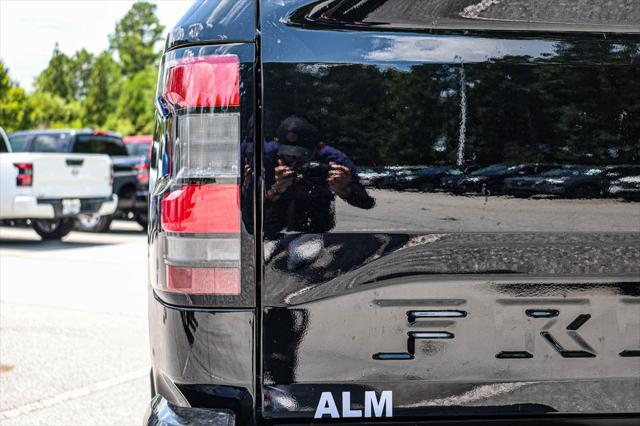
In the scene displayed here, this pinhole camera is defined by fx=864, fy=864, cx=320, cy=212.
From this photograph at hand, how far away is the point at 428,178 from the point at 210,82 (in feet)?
1.89

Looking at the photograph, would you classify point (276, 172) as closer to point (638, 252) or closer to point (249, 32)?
point (249, 32)

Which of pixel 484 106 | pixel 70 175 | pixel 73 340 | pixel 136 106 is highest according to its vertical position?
pixel 136 106

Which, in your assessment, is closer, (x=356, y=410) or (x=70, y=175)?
(x=356, y=410)

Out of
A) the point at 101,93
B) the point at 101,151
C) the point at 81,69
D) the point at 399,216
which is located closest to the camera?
the point at 399,216

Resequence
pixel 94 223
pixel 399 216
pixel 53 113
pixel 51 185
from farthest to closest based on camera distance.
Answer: pixel 53 113, pixel 94 223, pixel 51 185, pixel 399 216

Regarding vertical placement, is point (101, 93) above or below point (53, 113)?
above

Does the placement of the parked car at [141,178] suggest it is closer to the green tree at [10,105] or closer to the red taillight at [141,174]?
the red taillight at [141,174]

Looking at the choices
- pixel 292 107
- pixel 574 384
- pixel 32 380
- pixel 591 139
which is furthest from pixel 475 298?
pixel 32 380

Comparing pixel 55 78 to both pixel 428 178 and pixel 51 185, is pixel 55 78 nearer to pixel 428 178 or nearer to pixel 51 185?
pixel 51 185

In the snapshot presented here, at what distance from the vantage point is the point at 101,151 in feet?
53.2

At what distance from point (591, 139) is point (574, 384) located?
1.97ft

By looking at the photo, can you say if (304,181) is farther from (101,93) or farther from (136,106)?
(101,93)

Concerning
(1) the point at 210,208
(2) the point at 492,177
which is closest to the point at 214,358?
(1) the point at 210,208

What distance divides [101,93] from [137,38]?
Result: 15791mm
